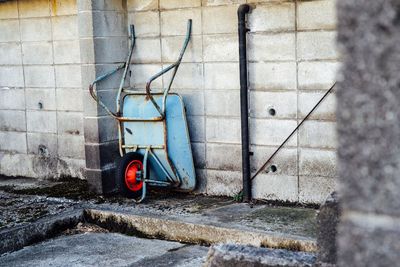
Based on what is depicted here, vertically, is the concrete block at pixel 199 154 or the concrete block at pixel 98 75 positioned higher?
the concrete block at pixel 98 75

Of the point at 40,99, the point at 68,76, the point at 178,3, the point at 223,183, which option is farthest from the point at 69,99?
the point at 223,183

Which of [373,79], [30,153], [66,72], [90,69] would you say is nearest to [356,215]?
[373,79]

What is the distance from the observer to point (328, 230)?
110 inches

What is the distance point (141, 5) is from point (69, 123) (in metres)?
1.80

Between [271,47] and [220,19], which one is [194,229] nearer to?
[271,47]

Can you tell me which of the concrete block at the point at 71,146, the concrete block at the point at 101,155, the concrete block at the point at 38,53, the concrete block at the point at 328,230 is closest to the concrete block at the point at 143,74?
the concrete block at the point at 101,155

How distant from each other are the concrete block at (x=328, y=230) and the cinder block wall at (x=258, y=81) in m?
3.71

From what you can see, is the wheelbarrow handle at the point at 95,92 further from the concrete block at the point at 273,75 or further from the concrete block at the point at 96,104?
the concrete block at the point at 273,75

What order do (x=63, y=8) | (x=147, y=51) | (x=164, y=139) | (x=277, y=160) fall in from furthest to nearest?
(x=63, y=8) → (x=147, y=51) → (x=164, y=139) → (x=277, y=160)

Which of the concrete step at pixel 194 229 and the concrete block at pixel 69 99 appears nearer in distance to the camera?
the concrete step at pixel 194 229

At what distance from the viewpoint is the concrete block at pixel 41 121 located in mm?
8633

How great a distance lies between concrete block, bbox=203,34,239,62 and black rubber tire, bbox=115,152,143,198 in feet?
4.24

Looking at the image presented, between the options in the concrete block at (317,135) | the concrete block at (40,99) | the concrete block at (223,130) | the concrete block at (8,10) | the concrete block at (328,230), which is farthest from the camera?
the concrete block at (8,10)

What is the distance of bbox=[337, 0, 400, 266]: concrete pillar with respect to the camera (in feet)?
4.18
